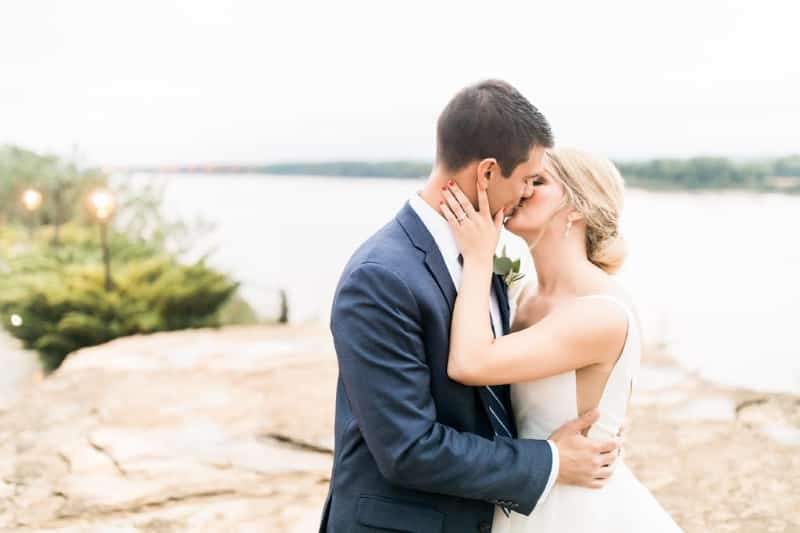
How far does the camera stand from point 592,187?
6.27 ft

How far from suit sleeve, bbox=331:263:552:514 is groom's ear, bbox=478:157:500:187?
11.6 inches

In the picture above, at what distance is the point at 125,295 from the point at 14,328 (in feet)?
3.25

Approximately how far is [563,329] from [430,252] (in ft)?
1.20

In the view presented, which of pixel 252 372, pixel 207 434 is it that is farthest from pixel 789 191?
pixel 207 434

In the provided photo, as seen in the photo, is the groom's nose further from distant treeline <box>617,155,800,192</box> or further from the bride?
distant treeline <box>617,155,800,192</box>

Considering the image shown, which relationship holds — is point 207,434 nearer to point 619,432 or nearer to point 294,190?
point 619,432

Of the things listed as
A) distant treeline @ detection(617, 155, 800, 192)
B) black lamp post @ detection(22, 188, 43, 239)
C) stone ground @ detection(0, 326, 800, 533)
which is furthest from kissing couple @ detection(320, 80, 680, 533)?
black lamp post @ detection(22, 188, 43, 239)

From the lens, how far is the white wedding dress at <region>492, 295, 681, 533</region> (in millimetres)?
1792

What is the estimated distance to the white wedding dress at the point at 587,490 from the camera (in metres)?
1.79

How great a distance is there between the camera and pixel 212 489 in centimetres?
344

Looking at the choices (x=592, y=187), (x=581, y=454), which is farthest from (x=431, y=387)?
Answer: (x=592, y=187)

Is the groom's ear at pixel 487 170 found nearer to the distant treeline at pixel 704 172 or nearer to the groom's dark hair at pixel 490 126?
the groom's dark hair at pixel 490 126

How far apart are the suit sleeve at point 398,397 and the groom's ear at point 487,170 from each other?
0.97 ft

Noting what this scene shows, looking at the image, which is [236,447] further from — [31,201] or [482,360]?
[31,201]
